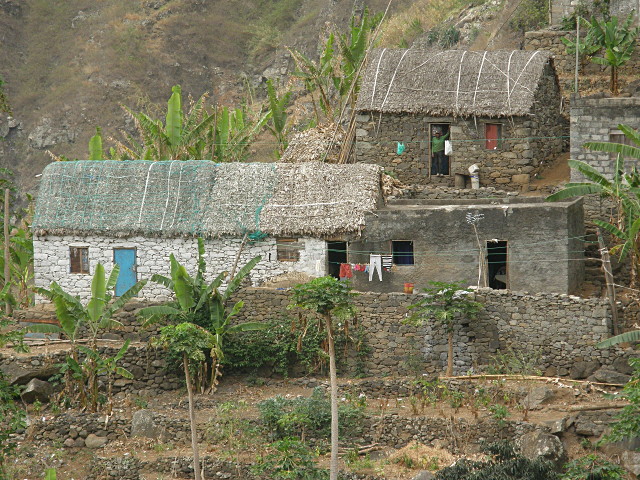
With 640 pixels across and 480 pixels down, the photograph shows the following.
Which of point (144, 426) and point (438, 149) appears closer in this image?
point (144, 426)

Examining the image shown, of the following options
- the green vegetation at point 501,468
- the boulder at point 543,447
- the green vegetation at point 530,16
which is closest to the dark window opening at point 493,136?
the green vegetation at point 530,16

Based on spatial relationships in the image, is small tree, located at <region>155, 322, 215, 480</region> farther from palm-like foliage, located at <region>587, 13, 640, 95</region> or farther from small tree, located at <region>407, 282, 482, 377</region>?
palm-like foliage, located at <region>587, 13, 640, 95</region>

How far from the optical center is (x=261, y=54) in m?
53.7

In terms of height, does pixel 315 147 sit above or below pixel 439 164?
above

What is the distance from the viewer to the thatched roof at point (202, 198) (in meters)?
25.8

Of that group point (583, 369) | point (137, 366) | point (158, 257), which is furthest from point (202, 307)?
point (583, 369)

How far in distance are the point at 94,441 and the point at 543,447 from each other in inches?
345

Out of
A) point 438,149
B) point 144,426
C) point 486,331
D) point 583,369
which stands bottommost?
point 144,426

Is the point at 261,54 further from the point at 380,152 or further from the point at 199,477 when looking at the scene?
the point at 199,477

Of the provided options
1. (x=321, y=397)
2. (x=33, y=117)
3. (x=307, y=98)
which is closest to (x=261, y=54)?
(x=307, y=98)

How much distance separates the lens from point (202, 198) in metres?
26.6

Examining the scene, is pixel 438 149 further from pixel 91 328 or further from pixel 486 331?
pixel 91 328

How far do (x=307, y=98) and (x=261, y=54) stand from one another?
276 inches

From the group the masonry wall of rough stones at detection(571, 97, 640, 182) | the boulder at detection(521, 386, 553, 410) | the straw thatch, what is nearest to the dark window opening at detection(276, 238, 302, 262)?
the straw thatch
